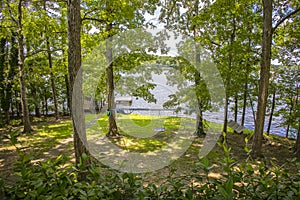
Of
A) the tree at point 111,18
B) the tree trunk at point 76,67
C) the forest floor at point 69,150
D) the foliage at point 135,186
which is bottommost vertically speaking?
the forest floor at point 69,150

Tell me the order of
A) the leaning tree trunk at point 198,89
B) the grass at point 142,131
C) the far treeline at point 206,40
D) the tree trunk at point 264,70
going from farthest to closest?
the leaning tree trunk at point 198,89 < the grass at point 142,131 < the far treeline at point 206,40 < the tree trunk at point 264,70

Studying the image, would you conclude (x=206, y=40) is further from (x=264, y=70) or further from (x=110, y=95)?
(x=110, y=95)

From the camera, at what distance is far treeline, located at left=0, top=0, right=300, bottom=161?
456cm

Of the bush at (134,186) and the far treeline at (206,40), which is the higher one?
the far treeline at (206,40)

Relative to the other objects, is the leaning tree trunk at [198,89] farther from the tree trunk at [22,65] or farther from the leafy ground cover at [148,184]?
the tree trunk at [22,65]

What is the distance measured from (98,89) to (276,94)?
6.23 m

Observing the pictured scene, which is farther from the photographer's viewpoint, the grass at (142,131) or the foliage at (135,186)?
the grass at (142,131)

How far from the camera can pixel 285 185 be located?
3.35 ft

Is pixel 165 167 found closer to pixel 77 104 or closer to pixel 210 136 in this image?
pixel 77 104

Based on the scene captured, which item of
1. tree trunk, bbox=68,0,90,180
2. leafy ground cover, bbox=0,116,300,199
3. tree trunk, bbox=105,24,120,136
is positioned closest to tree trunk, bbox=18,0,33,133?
tree trunk, bbox=105,24,120,136

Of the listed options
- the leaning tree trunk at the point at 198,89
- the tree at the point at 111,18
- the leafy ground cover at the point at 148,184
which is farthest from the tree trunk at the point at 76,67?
the leaning tree trunk at the point at 198,89

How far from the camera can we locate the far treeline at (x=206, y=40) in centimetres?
456

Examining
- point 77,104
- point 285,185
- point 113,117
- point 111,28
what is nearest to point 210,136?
point 113,117

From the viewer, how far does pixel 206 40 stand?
5.58 meters
